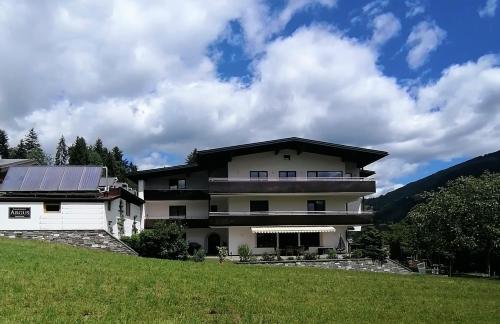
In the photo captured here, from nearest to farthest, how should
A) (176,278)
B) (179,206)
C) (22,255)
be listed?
(176,278) → (22,255) → (179,206)

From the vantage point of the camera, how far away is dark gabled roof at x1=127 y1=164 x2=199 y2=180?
42.1m

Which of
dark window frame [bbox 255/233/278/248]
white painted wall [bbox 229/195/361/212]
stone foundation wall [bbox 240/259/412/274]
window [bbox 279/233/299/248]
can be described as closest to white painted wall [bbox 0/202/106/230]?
stone foundation wall [bbox 240/259/412/274]

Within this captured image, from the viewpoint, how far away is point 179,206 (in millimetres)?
43562

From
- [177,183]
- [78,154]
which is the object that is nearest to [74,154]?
Answer: [78,154]

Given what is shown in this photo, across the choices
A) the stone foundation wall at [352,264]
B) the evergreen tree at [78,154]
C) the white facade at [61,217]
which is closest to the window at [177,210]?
the stone foundation wall at [352,264]

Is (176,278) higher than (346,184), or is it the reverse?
(346,184)

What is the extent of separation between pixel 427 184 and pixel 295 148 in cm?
11765

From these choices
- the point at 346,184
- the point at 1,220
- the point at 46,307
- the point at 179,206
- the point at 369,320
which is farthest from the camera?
the point at 179,206

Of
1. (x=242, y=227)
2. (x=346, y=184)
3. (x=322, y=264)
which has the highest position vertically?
(x=346, y=184)

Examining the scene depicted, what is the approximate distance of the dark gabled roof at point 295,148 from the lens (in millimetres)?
39594

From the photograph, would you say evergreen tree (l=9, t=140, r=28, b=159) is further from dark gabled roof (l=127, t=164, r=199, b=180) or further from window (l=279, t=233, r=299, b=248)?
window (l=279, t=233, r=299, b=248)

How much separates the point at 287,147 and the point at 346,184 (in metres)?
5.44

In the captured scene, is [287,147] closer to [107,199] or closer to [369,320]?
[107,199]

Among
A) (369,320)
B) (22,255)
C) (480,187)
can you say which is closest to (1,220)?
(22,255)
